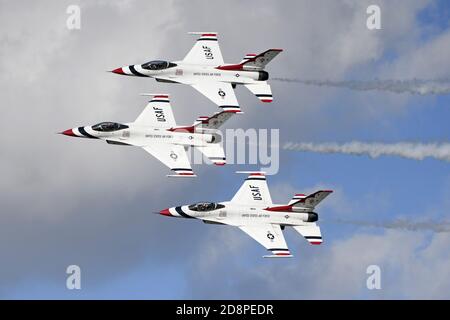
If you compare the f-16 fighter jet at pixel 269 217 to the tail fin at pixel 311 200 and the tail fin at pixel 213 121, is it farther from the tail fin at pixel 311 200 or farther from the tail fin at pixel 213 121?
the tail fin at pixel 213 121

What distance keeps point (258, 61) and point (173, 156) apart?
388 inches

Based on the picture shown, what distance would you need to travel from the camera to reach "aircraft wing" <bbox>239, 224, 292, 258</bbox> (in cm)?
11006

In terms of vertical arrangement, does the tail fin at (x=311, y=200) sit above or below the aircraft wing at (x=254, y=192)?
below

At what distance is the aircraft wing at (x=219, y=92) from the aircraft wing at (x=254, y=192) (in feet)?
18.6

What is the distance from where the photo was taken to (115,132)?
Answer: 115 metres

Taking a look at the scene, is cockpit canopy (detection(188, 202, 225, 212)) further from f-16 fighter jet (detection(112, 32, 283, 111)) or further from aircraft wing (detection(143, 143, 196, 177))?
f-16 fighter jet (detection(112, 32, 283, 111))

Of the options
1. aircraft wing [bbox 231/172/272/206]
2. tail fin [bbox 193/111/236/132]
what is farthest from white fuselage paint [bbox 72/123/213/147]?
aircraft wing [bbox 231/172/272/206]

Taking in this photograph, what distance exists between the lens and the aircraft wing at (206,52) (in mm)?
118375

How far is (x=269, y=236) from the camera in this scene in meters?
111

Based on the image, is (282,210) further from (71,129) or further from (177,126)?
(71,129)

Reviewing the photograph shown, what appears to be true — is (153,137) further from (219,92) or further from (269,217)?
(269,217)

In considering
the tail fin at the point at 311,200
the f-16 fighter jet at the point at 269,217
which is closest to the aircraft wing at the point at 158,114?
the f-16 fighter jet at the point at 269,217

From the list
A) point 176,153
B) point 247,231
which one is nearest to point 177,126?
point 176,153

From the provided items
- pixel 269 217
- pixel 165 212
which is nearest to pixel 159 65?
pixel 165 212
